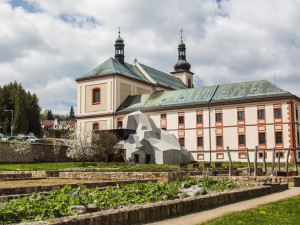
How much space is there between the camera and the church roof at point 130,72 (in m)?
61.8

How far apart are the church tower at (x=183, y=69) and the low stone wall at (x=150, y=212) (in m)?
67.8

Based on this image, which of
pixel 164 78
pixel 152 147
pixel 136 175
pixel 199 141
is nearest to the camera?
pixel 136 175

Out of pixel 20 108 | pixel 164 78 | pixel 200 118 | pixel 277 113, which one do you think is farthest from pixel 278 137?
pixel 20 108

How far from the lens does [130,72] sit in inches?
2557

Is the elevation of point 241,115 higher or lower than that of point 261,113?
lower

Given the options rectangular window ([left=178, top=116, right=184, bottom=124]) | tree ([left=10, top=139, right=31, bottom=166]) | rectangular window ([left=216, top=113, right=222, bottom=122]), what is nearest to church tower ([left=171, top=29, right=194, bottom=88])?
rectangular window ([left=178, top=116, right=184, bottom=124])

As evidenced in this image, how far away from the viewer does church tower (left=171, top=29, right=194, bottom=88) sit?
80.3 m

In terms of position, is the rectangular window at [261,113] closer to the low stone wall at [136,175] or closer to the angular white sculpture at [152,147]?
the angular white sculpture at [152,147]

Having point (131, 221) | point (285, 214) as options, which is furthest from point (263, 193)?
point (131, 221)

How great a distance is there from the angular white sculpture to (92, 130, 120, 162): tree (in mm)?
1827

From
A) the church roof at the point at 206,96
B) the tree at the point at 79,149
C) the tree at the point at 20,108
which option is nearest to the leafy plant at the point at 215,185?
the tree at the point at 79,149

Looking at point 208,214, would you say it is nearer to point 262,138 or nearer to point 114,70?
point 262,138

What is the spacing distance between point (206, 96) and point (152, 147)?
1284 centimetres

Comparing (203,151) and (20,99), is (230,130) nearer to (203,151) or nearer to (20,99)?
(203,151)
